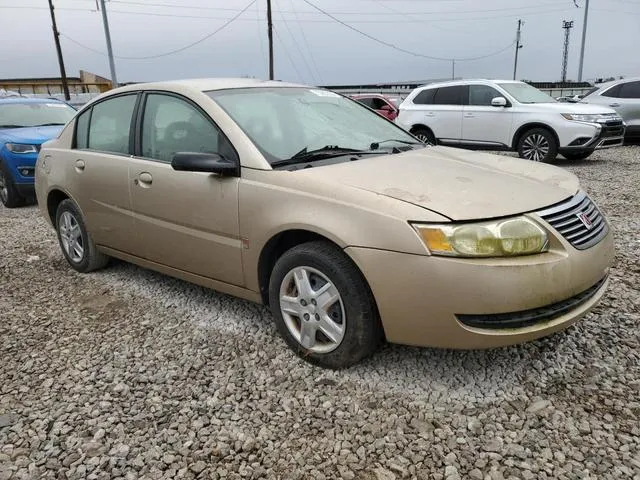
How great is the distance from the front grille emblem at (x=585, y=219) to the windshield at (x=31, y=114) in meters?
8.72

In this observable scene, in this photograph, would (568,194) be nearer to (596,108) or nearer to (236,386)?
(236,386)

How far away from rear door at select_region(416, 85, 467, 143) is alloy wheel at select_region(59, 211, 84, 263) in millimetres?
8414

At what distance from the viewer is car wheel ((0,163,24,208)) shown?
791cm

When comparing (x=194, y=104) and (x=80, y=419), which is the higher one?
(x=194, y=104)

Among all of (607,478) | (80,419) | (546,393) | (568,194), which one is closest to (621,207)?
(568,194)

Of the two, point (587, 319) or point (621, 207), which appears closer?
→ point (587, 319)

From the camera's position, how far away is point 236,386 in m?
2.80

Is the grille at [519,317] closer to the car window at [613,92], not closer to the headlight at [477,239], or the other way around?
the headlight at [477,239]

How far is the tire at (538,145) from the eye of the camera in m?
9.88

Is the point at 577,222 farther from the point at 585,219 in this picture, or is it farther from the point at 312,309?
the point at 312,309

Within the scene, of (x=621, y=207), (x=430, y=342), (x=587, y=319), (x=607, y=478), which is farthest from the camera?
(x=621, y=207)

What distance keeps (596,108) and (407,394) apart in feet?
30.5

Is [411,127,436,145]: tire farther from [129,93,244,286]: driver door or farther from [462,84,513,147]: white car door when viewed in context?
[129,93,244,286]: driver door

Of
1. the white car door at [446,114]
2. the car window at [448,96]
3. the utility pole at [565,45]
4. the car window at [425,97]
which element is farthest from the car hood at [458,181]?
the utility pole at [565,45]
